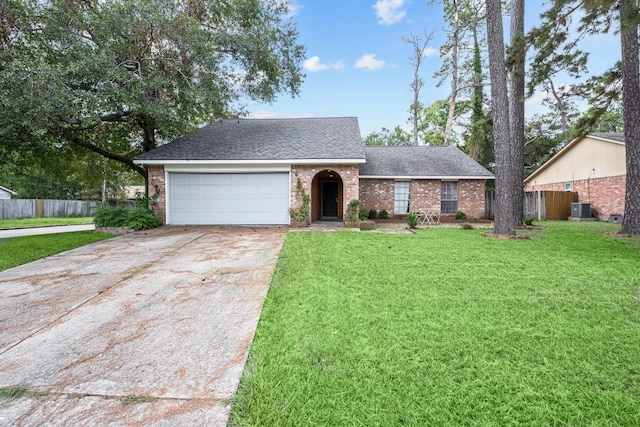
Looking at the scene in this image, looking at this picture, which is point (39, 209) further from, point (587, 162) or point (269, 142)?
point (587, 162)

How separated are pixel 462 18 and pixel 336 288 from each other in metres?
25.0

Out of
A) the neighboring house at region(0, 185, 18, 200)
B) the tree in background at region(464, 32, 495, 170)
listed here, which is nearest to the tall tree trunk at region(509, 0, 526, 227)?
the tree in background at region(464, 32, 495, 170)

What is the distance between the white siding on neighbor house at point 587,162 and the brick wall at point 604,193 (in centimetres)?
29

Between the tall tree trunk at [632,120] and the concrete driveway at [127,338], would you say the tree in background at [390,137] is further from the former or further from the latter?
the concrete driveway at [127,338]

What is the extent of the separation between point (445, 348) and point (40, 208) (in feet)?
100

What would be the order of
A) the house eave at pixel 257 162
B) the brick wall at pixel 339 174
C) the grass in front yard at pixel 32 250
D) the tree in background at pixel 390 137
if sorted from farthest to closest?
the tree in background at pixel 390 137 < the brick wall at pixel 339 174 < the house eave at pixel 257 162 < the grass in front yard at pixel 32 250

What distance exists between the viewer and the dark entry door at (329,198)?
52.0 ft

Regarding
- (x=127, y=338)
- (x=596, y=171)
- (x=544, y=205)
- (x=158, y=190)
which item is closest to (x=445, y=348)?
(x=127, y=338)

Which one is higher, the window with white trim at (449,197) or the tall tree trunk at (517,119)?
the tall tree trunk at (517,119)

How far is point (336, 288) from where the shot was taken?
4.07m

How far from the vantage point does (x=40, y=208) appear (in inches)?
894

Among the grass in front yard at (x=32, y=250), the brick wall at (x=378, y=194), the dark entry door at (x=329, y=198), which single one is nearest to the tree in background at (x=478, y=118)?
the brick wall at (x=378, y=194)

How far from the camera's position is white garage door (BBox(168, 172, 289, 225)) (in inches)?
448

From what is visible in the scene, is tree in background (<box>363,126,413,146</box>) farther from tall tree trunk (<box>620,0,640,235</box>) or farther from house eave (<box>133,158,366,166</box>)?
house eave (<box>133,158,366,166</box>)
